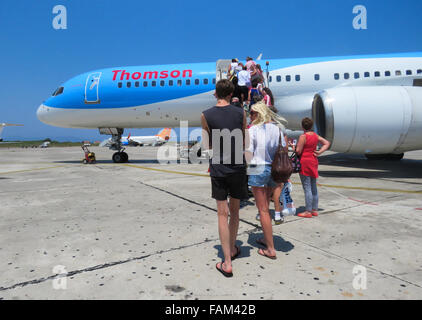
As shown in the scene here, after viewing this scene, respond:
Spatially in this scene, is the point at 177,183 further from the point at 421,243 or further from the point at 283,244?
the point at 421,243

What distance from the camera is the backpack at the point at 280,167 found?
2652mm

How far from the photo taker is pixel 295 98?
961 cm

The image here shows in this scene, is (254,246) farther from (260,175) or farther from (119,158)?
(119,158)

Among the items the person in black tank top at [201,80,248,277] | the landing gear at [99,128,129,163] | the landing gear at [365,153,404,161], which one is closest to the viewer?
the person in black tank top at [201,80,248,277]

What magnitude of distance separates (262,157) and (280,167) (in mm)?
213

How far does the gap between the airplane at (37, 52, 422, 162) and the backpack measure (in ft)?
14.3

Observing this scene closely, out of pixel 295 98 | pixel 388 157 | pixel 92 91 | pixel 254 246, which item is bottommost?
pixel 254 246

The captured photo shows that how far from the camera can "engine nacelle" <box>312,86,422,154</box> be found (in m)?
6.27

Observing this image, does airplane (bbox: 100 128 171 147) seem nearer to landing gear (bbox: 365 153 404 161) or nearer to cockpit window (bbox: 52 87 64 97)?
cockpit window (bbox: 52 87 64 97)

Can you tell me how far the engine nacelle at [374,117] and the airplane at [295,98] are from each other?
23 mm
